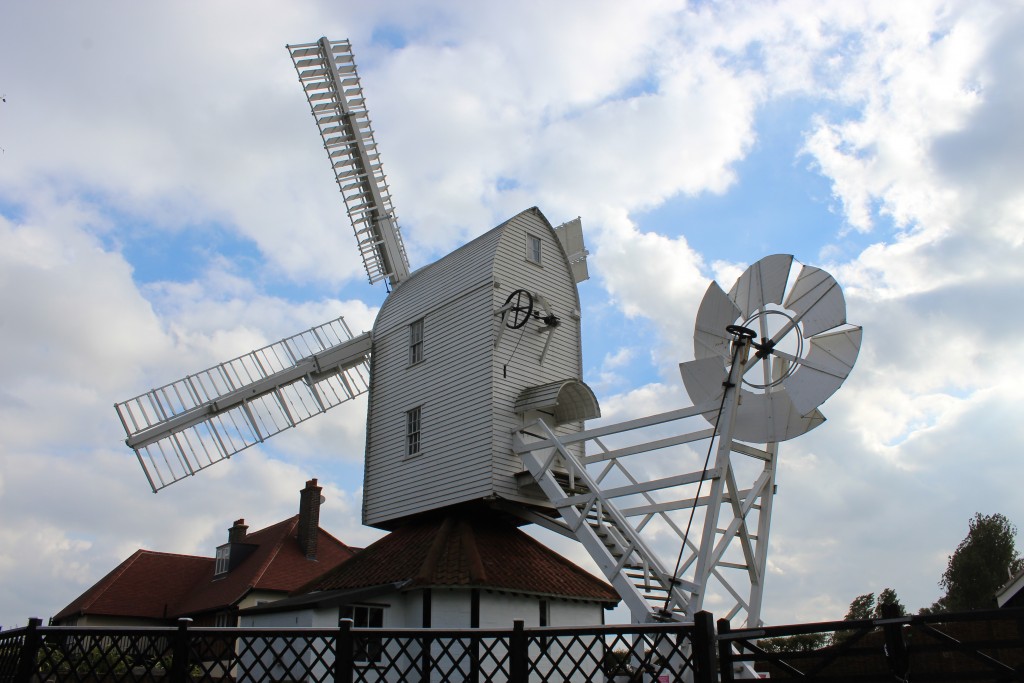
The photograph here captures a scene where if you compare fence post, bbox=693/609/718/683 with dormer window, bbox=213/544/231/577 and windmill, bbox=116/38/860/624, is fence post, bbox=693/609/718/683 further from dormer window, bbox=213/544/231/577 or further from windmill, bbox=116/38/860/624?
dormer window, bbox=213/544/231/577

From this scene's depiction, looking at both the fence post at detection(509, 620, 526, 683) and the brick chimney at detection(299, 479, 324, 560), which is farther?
the brick chimney at detection(299, 479, 324, 560)

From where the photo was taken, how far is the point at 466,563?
58.3ft

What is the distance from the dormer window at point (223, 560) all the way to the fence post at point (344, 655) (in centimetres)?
2632

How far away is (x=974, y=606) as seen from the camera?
35031 mm

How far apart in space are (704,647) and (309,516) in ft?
85.3

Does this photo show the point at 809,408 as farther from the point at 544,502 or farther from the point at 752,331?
the point at 544,502

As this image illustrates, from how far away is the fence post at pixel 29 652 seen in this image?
9086 millimetres

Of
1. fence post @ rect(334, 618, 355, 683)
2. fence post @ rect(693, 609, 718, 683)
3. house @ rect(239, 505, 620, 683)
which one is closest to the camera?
fence post @ rect(693, 609, 718, 683)

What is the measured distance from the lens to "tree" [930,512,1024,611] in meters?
35.7

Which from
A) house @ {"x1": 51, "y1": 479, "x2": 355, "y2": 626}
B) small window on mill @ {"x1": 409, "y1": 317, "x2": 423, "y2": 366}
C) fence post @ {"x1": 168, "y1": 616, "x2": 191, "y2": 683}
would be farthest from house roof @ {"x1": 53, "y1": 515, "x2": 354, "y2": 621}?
fence post @ {"x1": 168, "y1": 616, "x2": 191, "y2": 683}

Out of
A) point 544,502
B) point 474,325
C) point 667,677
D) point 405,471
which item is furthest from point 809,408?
point 405,471

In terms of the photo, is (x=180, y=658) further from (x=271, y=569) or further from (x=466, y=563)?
(x=271, y=569)

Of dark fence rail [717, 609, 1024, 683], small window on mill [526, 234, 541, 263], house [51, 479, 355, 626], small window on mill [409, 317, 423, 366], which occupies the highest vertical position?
small window on mill [526, 234, 541, 263]

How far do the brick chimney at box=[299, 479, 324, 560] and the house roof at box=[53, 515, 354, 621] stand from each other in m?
0.34
